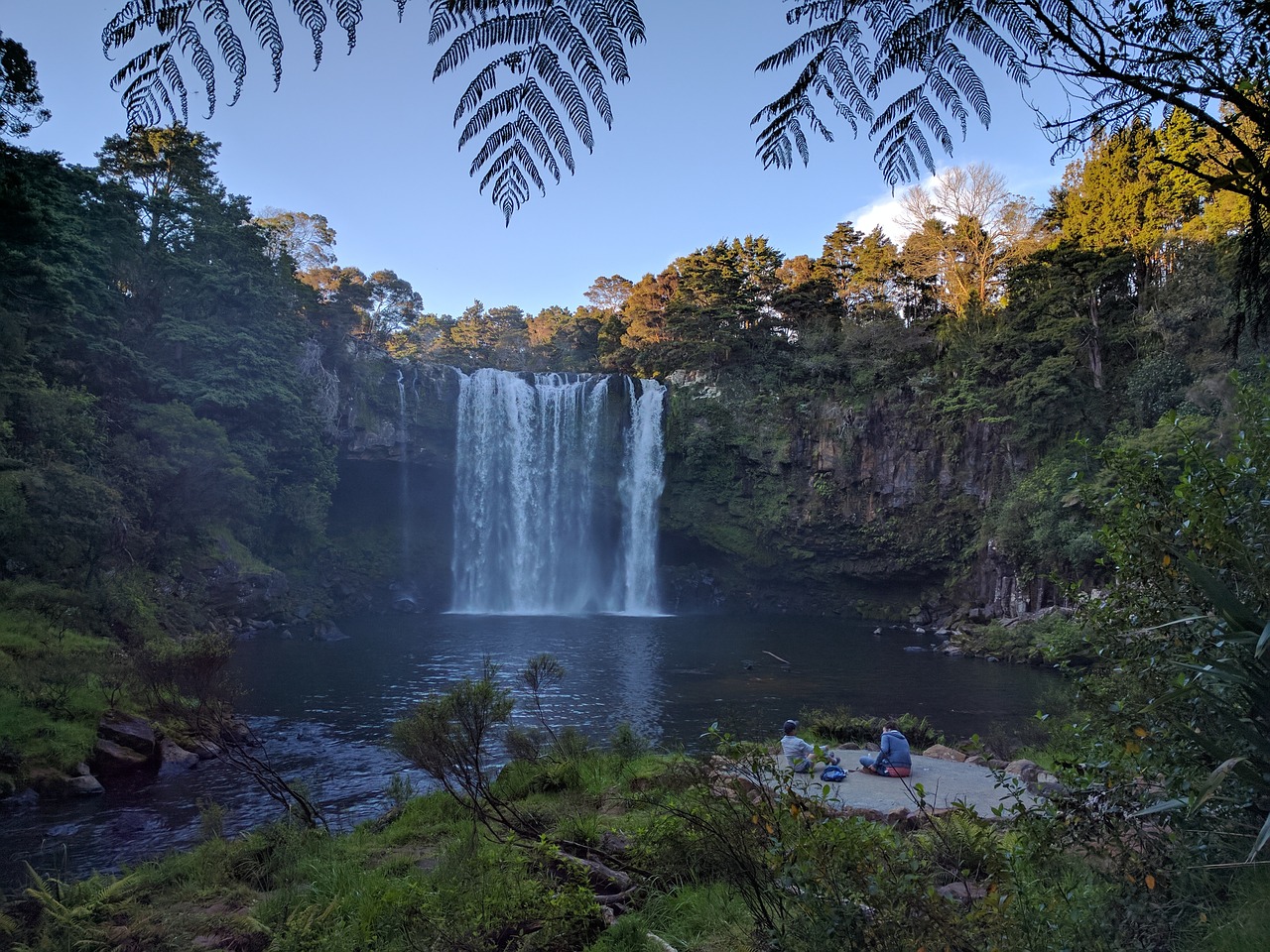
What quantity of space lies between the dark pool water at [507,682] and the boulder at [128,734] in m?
0.81

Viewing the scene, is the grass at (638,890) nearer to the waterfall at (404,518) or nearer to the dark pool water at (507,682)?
the dark pool water at (507,682)

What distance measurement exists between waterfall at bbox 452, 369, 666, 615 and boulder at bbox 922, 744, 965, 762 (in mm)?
25267

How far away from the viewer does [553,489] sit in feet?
119

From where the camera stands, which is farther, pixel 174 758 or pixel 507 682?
pixel 507 682

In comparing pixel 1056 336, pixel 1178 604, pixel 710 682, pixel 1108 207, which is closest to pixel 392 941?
pixel 1178 604

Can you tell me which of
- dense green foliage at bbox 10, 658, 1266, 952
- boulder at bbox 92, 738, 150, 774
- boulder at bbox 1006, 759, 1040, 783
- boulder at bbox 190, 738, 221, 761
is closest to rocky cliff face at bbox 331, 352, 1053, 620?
boulder at bbox 1006, 759, 1040, 783

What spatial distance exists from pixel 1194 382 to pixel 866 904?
2518cm

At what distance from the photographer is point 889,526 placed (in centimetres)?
3244

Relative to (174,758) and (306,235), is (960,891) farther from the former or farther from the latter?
(306,235)

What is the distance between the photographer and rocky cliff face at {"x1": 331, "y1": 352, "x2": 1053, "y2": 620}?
3153 cm

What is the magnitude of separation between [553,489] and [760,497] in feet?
34.9

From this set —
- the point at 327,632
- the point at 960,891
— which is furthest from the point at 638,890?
the point at 327,632

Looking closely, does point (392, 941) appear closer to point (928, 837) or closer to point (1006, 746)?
point (928, 837)

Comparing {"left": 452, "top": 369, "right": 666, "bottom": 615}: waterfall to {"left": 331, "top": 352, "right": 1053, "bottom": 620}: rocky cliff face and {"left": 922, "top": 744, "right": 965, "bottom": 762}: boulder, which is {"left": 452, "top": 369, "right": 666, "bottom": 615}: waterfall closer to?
{"left": 331, "top": 352, "right": 1053, "bottom": 620}: rocky cliff face
